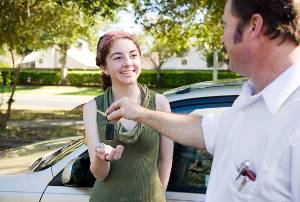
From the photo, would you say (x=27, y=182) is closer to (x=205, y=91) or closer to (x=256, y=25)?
(x=205, y=91)

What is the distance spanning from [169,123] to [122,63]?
29.0 inches

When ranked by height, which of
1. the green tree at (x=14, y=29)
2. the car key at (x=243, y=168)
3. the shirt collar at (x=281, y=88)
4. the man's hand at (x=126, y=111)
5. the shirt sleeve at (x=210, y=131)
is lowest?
the car key at (x=243, y=168)

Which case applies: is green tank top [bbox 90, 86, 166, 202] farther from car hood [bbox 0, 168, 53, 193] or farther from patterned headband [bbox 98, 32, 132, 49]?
car hood [bbox 0, 168, 53, 193]

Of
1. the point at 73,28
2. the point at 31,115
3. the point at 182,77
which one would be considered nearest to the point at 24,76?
the point at 182,77

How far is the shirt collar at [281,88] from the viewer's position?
1.43m

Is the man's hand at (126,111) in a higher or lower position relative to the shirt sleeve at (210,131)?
higher

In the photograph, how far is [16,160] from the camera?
4.04 meters

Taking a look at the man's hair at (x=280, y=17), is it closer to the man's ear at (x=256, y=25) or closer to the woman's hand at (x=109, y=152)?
the man's ear at (x=256, y=25)

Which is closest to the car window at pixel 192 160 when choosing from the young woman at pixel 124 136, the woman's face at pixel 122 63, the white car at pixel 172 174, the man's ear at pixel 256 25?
the white car at pixel 172 174

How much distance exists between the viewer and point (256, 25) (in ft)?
4.89

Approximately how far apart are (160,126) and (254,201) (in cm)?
61

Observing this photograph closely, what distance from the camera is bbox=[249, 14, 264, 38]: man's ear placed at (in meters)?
1.48

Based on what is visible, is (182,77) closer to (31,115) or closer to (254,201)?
(31,115)

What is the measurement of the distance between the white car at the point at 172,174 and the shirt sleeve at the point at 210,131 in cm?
110
